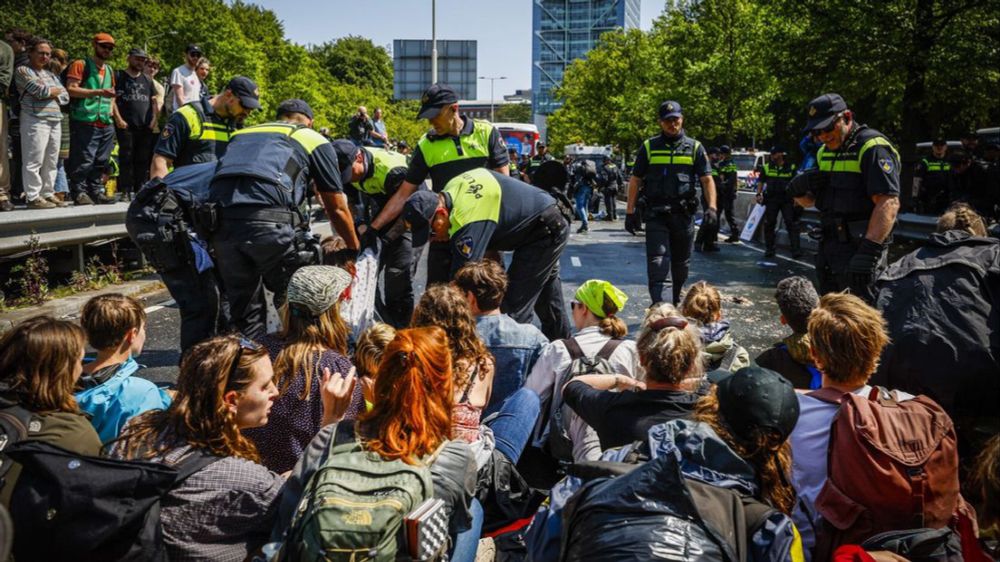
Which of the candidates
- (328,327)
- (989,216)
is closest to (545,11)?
(989,216)

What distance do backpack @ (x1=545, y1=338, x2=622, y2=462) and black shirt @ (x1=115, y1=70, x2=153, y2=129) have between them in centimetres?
782

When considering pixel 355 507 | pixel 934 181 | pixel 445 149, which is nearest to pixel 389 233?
pixel 445 149

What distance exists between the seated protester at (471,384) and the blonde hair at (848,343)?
4.43 ft

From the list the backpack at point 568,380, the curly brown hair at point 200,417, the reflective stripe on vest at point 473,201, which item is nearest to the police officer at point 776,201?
the reflective stripe on vest at point 473,201


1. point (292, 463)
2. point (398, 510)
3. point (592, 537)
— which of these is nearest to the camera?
point (592, 537)

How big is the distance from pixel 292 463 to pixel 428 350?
1.00m

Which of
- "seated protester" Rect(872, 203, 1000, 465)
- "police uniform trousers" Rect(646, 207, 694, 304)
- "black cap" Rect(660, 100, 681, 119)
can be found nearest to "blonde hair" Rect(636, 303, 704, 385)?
"seated protester" Rect(872, 203, 1000, 465)

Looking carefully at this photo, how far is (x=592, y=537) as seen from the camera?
Result: 201 cm

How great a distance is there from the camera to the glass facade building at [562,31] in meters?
145

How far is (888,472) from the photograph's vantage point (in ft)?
7.79

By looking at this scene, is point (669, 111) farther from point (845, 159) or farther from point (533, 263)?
point (533, 263)

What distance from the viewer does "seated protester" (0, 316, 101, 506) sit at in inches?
103

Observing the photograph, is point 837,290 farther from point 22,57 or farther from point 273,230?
point 22,57

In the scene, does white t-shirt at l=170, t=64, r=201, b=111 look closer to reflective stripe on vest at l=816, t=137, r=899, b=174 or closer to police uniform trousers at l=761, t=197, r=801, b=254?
reflective stripe on vest at l=816, t=137, r=899, b=174
